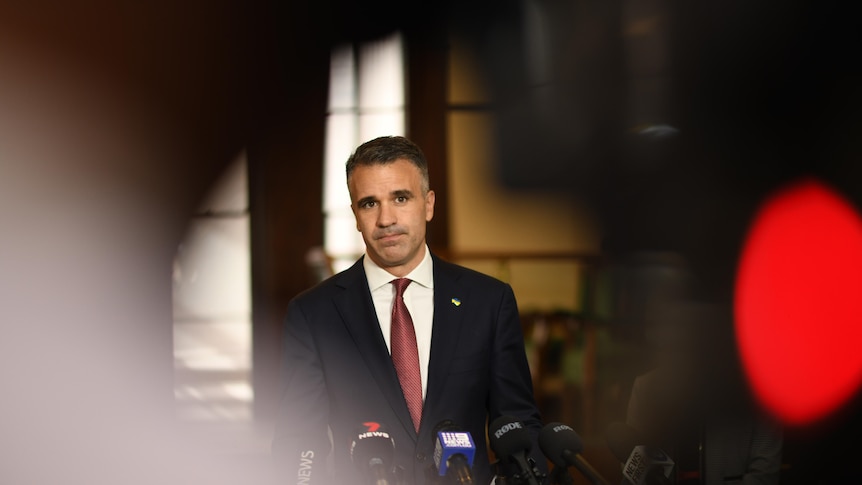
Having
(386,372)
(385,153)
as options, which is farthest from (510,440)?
(385,153)

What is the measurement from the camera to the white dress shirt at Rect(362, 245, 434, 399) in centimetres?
153

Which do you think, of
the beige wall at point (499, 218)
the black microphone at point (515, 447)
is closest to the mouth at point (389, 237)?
the black microphone at point (515, 447)

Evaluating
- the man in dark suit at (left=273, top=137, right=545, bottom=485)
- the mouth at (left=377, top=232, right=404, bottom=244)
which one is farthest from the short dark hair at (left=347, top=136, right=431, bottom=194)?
the mouth at (left=377, top=232, right=404, bottom=244)

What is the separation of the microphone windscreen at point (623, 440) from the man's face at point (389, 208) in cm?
52

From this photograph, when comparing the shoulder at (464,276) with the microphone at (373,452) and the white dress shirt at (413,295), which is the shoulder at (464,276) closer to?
the white dress shirt at (413,295)

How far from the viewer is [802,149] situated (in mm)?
2695

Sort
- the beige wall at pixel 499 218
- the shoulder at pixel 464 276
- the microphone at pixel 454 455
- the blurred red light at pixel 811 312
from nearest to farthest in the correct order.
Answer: the microphone at pixel 454 455
the shoulder at pixel 464 276
the blurred red light at pixel 811 312
the beige wall at pixel 499 218

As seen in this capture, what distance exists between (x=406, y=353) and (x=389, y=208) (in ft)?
0.95

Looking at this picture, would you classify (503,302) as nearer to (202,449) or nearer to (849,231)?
(849,231)

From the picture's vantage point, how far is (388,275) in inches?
60.3

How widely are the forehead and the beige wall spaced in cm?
162

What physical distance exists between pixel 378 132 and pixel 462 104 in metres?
0.36

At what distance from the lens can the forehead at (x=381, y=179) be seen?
4.85 ft

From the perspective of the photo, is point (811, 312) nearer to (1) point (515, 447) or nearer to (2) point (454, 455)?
(1) point (515, 447)
